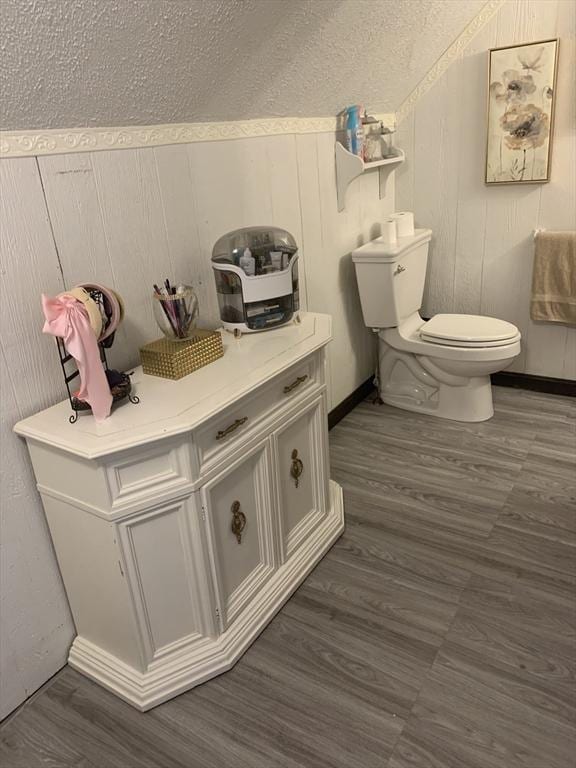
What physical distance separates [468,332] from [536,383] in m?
0.67

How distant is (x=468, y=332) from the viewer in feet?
8.77

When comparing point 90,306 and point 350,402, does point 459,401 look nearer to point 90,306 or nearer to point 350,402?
point 350,402

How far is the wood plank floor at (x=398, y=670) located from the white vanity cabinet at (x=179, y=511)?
0.09 meters

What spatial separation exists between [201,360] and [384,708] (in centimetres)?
102

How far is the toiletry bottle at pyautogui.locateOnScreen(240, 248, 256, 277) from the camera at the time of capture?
5.98 feet

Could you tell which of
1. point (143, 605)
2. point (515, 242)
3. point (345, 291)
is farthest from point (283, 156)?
point (143, 605)

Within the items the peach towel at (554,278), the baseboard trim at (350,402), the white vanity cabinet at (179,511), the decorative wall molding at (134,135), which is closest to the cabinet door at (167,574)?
the white vanity cabinet at (179,511)

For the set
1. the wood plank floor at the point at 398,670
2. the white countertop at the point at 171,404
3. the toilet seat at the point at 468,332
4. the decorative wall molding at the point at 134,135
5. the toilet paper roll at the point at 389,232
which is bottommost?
the wood plank floor at the point at 398,670

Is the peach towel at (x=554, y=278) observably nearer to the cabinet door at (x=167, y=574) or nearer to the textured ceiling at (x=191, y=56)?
the textured ceiling at (x=191, y=56)

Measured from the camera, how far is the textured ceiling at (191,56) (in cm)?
119

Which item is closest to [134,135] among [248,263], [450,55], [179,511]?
[248,263]

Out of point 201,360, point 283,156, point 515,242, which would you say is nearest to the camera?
point 201,360

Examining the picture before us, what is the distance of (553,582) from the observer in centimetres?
185

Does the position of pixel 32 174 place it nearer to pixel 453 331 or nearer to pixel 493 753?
pixel 493 753
